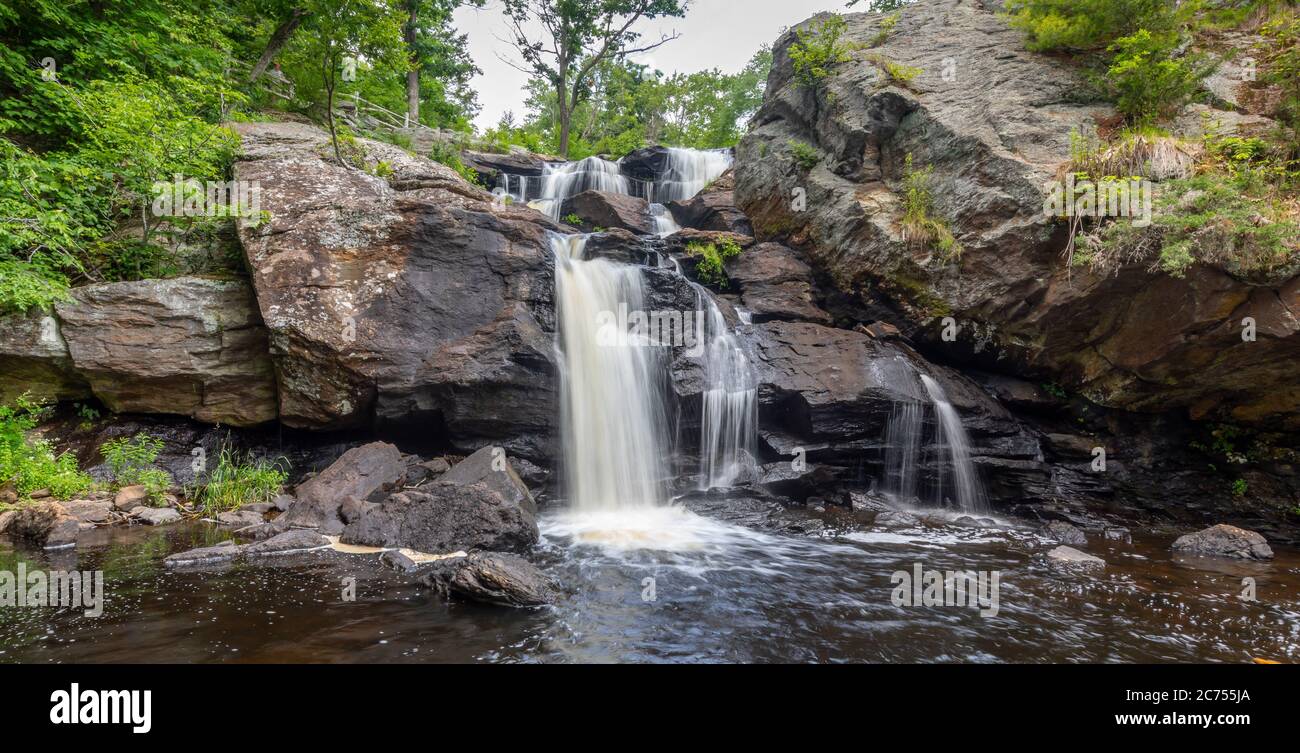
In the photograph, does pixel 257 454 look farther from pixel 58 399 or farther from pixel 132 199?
pixel 132 199

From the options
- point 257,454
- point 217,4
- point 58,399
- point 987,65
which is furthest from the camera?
point 217,4

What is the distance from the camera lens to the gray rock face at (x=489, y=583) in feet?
15.6

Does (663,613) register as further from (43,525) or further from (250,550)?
(43,525)

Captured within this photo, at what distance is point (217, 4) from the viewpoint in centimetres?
1359

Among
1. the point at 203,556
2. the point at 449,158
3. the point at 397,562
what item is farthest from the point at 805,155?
the point at 203,556

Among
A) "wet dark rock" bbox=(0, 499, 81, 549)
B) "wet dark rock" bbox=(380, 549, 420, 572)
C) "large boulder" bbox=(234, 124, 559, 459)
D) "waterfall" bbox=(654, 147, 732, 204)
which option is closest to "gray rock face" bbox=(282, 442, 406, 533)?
"large boulder" bbox=(234, 124, 559, 459)

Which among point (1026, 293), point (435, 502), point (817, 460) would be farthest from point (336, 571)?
point (1026, 293)

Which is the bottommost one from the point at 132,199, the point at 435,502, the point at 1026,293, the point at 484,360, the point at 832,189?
the point at 435,502

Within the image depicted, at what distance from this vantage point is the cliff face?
321 inches

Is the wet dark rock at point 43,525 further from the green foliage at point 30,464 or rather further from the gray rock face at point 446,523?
the gray rock face at point 446,523

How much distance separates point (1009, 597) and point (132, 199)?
47.1 ft

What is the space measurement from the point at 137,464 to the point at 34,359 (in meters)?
2.06

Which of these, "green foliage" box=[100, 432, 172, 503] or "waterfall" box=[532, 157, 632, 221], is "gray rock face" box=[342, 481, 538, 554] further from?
"waterfall" box=[532, 157, 632, 221]

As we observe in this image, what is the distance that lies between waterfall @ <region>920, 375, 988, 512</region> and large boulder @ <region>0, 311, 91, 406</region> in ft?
48.8
